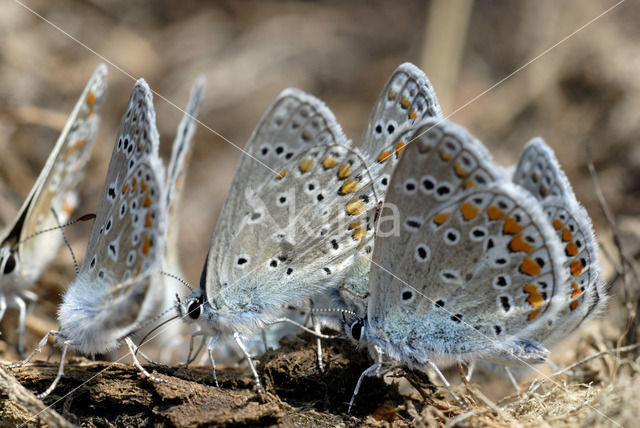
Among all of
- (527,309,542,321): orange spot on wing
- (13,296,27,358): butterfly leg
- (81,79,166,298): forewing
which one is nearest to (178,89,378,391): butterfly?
(81,79,166,298): forewing

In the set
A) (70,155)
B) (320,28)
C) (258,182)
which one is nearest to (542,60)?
(320,28)

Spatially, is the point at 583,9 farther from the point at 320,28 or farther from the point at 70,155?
the point at 70,155

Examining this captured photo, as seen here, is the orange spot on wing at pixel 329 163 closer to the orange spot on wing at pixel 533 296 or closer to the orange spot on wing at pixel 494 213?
the orange spot on wing at pixel 494 213

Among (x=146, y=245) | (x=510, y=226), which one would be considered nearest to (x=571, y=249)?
(x=510, y=226)

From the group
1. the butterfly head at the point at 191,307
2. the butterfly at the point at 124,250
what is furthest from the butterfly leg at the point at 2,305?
the butterfly head at the point at 191,307

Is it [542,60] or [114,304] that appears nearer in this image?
[114,304]

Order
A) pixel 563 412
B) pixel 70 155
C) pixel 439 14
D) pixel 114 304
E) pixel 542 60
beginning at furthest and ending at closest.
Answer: pixel 542 60 → pixel 439 14 → pixel 70 155 → pixel 563 412 → pixel 114 304
